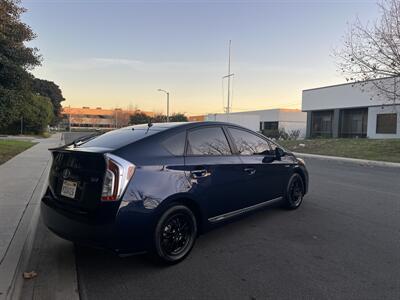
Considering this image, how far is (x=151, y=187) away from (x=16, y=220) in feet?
9.33

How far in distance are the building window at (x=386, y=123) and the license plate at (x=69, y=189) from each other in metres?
31.6

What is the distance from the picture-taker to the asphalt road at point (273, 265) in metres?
3.33

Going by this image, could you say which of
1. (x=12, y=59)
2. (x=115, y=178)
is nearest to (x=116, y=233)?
(x=115, y=178)

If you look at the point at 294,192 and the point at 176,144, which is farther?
the point at 294,192

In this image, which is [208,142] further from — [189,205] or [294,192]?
[294,192]

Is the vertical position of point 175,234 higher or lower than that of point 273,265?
higher

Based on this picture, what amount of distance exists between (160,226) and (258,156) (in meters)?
2.19

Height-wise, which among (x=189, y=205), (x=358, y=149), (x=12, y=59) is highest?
(x=12, y=59)

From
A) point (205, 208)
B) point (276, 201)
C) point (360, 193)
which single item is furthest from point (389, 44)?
point (205, 208)

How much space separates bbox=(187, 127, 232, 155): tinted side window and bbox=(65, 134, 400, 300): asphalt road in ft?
4.02

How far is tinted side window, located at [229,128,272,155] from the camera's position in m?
5.04

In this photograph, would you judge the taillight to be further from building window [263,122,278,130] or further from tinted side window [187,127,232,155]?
building window [263,122,278,130]

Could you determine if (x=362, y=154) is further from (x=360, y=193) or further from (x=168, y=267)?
(x=168, y=267)

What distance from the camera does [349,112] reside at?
117ft
